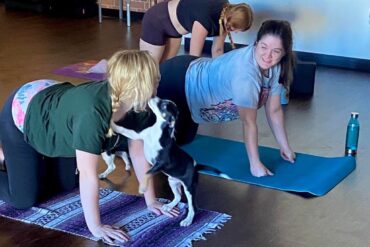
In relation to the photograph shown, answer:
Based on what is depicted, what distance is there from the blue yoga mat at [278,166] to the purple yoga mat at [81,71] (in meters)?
1.39

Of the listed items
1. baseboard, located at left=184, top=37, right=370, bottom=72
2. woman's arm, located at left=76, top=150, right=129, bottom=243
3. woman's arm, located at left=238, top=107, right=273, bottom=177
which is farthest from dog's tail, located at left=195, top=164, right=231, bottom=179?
baseboard, located at left=184, top=37, right=370, bottom=72

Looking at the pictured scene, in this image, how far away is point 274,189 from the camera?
103 inches

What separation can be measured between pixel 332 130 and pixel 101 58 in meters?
2.21

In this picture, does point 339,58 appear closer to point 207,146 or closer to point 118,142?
point 207,146

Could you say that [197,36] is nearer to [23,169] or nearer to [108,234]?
[23,169]

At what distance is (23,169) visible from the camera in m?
2.31

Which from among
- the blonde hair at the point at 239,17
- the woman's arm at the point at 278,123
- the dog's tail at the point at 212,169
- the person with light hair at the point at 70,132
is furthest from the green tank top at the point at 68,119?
the blonde hair at the point at 239,17

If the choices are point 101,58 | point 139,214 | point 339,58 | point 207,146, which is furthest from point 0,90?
point 339,58

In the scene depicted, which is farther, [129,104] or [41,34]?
[41,34]

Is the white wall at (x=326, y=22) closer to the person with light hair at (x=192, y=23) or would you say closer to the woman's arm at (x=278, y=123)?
the person with light hair at (x=192, y=23)

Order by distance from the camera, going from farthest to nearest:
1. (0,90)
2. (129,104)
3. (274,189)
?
(0,90)
(274,189)
(129,104)

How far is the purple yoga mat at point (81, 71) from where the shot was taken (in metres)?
4.29

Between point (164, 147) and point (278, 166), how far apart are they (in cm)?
84

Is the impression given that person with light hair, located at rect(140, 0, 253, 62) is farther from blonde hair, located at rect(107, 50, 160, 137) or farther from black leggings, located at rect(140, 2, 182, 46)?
blonde hair, located at rect(107, 50, 160, 137)
